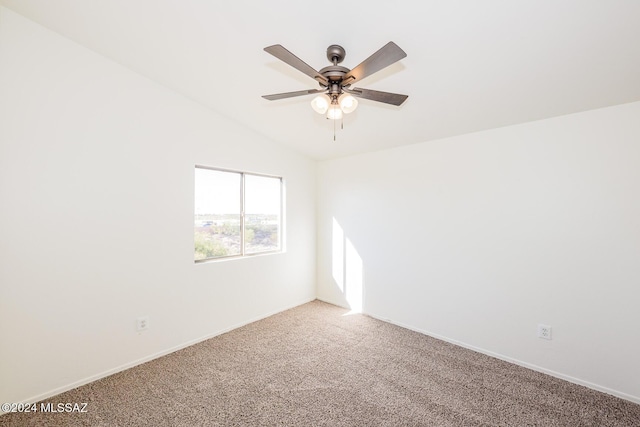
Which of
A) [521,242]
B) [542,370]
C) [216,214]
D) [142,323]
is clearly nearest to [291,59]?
[216,214]

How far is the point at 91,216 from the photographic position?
2.32 meters

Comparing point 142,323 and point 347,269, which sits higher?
point 347,269

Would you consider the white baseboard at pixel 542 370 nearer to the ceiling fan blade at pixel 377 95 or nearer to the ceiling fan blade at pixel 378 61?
the ceiling fan blade at pixel 377 95

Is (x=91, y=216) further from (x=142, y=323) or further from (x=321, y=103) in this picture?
(x=321, y=103)

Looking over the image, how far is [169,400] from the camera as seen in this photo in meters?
2.08

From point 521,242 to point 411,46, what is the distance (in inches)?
79.3

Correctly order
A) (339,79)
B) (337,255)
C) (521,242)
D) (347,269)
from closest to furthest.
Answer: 1. (339,79)
2. (521,242)
3. (347,269)
4. (337,255)

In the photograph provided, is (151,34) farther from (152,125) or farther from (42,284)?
(42,284)

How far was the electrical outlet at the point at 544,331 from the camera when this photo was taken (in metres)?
2.40

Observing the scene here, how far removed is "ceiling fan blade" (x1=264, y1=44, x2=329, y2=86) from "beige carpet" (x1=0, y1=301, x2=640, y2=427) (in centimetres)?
226

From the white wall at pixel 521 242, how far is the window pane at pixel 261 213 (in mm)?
1269

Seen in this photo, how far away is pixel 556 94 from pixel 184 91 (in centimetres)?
334

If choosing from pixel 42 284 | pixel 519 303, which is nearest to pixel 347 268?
pixel 519 303

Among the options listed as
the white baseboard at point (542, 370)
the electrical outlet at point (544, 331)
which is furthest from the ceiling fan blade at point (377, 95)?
the white baseboard at point (542, 370)
